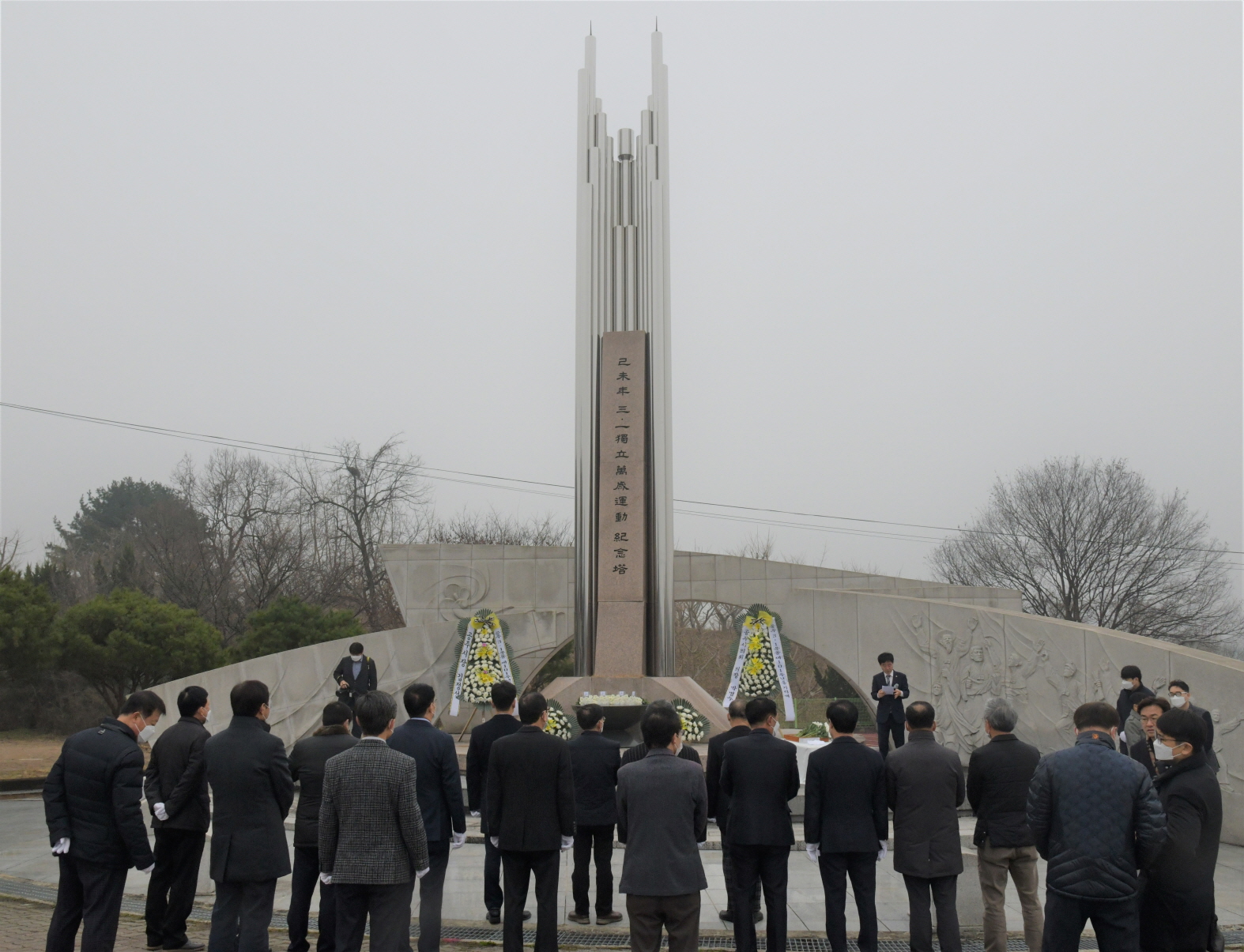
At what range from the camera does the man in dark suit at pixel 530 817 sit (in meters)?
4.38

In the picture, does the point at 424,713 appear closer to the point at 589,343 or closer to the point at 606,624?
the point at 606,624

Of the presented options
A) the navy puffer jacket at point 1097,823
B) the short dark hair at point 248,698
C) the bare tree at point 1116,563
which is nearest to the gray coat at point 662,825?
the navy puffer jacket at point 1097,823

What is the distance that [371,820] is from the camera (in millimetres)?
3824

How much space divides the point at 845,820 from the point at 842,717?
1.43 feet

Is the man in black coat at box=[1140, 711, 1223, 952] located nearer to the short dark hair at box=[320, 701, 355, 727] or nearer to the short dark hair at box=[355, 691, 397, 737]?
the short dark hair at box=[355, 691, 397, 737]

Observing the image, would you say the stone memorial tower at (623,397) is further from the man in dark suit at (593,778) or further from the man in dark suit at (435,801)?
the man in dark suit at (435,801)

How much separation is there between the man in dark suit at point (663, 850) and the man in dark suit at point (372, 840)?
2.66 ft

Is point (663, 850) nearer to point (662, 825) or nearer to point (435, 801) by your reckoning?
point (662, 825)

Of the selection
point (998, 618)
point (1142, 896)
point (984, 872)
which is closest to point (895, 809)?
point (984, 872)

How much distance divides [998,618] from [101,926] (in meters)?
10.7

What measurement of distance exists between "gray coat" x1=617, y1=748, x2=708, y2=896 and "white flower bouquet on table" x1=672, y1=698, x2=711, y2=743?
5724 mm

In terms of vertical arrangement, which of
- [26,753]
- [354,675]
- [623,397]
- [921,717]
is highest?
[623,397]

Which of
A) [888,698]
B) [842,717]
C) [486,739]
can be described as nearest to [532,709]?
[486,739]

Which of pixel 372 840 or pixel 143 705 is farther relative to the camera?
pixel 143 705
